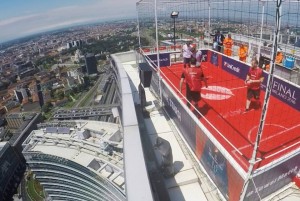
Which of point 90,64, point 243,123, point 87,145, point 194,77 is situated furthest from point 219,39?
point 90,64

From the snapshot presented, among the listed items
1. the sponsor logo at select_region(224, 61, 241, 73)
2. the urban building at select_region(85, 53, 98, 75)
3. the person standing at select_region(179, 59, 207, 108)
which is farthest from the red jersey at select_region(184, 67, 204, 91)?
the urban building at select_region(85, 53, 98, 75)

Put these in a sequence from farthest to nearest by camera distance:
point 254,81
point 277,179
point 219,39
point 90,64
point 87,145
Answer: point 90,64
point 87,145
point 219,39
point 254,81
point 277,179

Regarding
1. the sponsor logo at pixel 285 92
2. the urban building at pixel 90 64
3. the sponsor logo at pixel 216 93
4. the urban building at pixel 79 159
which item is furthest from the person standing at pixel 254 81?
the urban building at pixel 90 64

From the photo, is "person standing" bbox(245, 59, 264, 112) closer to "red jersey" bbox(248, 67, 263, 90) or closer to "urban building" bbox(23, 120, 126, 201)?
"red jersey" bbox(248, 67, 263, 90)

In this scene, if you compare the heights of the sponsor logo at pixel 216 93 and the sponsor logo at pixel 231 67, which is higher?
the sponsor logo at pixel 231 67

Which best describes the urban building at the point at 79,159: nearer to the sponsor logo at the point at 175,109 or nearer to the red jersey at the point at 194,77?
the sponsor logo at the point at 175,109

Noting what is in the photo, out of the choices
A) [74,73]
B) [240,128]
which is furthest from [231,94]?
[74,73]

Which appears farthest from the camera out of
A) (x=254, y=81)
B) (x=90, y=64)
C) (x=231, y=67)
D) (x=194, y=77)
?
(x=90, y=64)

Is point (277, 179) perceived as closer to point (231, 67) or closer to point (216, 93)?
point (216, 93)
